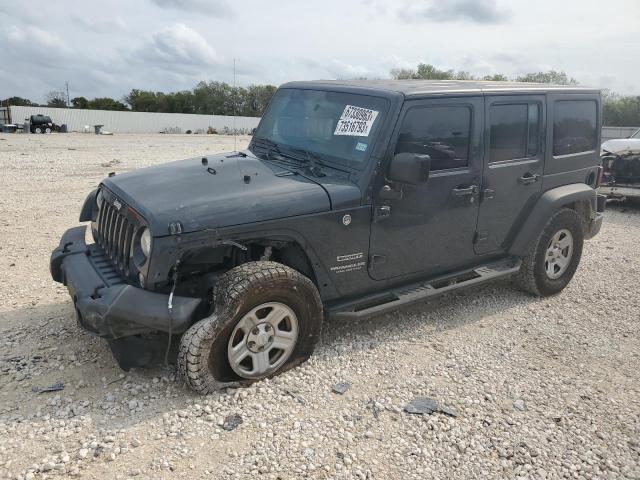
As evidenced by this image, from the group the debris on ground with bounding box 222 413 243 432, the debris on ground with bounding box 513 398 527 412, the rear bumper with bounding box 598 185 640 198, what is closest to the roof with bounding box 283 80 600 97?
the debris on ground with bounding box 513 398 527 412

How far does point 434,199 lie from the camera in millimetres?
4090

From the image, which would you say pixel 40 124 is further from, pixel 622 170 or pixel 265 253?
pixel 265 253

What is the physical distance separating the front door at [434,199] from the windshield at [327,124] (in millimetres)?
203

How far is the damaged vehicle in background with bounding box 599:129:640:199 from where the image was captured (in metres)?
9.75

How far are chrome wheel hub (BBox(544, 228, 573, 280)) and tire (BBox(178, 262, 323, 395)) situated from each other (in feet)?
9.20

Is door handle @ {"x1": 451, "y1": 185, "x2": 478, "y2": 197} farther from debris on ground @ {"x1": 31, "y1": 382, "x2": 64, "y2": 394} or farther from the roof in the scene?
debris on ground @ {"x1": 31, "y1": 382, "x2": 64, "y2": 394}

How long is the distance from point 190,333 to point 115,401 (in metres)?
0.68

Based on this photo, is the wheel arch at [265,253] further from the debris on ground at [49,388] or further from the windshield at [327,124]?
the debris on ground at [49,388]

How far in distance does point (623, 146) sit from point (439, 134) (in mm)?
7619

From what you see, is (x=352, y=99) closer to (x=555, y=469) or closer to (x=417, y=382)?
(x=417, y=382)

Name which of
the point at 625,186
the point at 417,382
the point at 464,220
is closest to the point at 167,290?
the point at 417,382

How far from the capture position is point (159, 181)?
3.74 meters

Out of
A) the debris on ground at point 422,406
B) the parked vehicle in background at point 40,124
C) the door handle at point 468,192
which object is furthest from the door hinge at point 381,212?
the parked vehicle in background at point 40,124

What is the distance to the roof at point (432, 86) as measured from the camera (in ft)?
13.2
